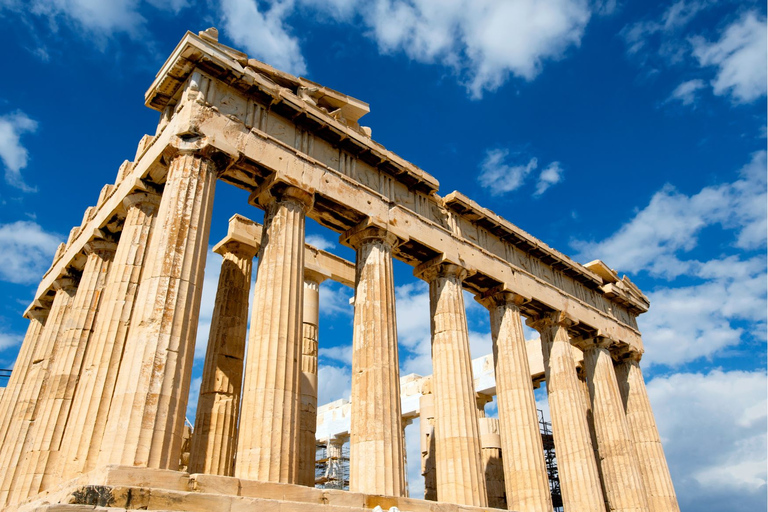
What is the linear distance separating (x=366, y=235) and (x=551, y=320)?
9678 mm

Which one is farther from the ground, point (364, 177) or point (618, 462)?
point (364, 177)

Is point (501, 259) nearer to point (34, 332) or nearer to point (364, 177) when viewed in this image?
point (364, 177)

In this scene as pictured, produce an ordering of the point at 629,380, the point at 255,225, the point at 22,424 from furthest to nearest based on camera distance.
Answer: the point at 629,380, the point at 255,225, the point at 22,424

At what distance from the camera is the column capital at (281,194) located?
16234 millimetres

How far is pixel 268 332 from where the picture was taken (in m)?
14.2

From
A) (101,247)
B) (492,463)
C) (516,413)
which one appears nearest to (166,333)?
(101,247)

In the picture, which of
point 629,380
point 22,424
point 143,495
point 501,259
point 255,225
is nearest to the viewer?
point 143,495

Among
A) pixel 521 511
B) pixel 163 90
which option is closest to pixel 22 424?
pixel 163 90

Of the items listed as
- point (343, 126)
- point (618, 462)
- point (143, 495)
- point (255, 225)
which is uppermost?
point (343, 126)

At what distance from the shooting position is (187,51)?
15.3m

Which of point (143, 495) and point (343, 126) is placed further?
point (343, 126)

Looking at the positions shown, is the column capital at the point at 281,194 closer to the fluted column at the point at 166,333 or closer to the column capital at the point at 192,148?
the column capital at the point at 192,148

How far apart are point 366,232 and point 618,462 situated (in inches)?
547

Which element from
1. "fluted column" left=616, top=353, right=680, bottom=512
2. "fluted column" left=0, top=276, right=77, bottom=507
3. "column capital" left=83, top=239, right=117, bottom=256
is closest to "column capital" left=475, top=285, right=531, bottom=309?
"fluted column" left=616, top=353, right=680, bottom=512
